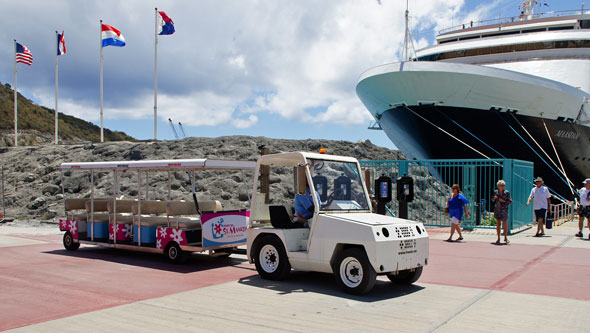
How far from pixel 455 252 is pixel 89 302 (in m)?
7.79

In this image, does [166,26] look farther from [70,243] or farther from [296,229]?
[296,229]

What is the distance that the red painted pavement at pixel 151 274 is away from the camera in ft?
22.0

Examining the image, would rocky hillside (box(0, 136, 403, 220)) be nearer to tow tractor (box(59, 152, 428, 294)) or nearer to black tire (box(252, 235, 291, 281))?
tow tractor (box(59, 152, 428, 294))

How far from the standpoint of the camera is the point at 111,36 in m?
31.9

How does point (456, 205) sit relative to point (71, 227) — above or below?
above

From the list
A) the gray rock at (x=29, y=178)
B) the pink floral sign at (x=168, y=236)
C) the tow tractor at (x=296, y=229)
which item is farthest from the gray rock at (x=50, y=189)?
the pink floral sign at (x=168, y=236)

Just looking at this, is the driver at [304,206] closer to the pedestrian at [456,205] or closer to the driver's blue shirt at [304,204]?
the driver's blue shirt at [304,204]

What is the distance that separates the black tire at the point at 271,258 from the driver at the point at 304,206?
0.50 metres

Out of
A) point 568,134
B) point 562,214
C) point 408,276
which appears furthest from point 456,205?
point 568,134

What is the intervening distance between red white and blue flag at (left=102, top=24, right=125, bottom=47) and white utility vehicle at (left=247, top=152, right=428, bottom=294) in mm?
26807

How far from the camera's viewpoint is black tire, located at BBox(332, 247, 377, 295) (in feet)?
22.1

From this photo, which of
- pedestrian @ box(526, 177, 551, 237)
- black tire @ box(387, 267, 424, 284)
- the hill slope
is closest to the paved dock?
black tire @ box(387, 267, 424, 284)

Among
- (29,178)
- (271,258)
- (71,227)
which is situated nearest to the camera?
(271,258)

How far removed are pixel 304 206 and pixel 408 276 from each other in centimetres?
190
